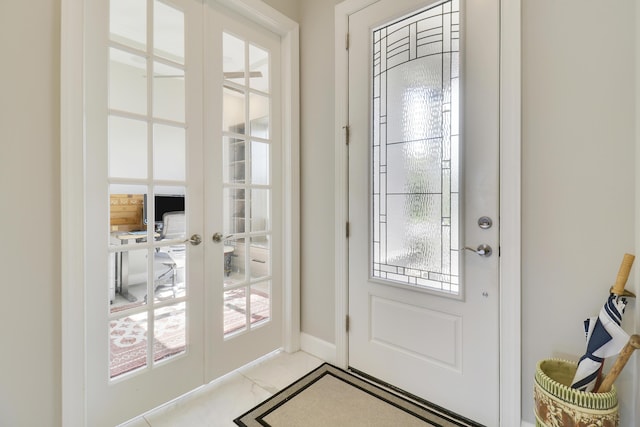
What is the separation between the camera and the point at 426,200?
1.67 metres

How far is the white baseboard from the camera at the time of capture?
83.7 inches

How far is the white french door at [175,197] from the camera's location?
1.42 meters

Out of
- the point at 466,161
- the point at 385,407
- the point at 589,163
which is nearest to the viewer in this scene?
the point at 589,163

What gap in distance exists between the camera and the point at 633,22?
1134 mm

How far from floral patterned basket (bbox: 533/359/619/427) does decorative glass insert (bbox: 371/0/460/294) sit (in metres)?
0.53

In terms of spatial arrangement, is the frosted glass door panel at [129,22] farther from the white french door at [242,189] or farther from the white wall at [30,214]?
the white french door at [242,189]

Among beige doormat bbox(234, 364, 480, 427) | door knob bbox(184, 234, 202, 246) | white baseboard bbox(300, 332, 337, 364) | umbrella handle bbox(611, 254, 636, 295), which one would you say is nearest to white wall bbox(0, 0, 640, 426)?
umbrella handle bbox(611, 254, 636, 295)

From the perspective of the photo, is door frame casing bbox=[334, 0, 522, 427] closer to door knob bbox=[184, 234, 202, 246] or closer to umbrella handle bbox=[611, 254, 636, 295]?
umbrella handle bbox=[611, 254, 636, 295]

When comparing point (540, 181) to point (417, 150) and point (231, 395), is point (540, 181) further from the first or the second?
point (231, 395)

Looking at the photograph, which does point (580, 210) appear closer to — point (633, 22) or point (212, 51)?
point (633, 22)

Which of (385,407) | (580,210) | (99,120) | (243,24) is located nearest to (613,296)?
(580,210)

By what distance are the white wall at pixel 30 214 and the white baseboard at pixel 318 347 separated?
144 centimetres

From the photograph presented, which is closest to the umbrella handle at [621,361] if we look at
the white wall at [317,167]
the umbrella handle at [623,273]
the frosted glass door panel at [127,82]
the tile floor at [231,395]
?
the umbrella handle at [623,273]

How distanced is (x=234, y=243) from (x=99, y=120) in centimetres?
98
